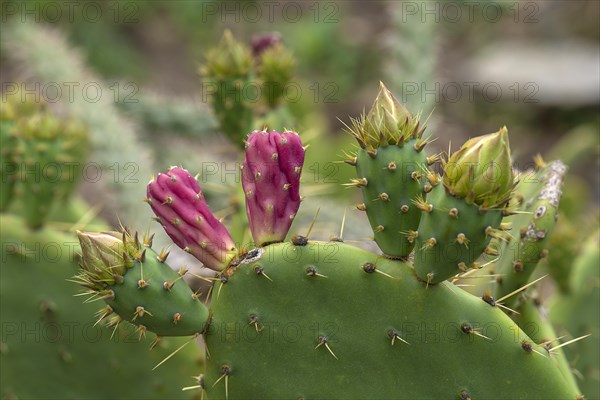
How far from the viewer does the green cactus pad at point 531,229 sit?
1.48 m

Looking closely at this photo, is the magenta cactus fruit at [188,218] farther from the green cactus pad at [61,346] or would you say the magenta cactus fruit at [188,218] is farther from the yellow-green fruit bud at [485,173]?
the green cactus pad at [61,346]

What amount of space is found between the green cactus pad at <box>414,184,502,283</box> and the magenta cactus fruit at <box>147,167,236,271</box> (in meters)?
0.32

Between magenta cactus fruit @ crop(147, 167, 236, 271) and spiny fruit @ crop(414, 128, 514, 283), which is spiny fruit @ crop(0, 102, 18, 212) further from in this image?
spiny fruit @ crop(414, 128, 514, 283)

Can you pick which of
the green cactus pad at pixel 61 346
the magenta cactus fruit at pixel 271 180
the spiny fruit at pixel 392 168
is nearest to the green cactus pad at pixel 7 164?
the green cactus pad at pixel 61 346

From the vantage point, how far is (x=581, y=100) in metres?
6.57

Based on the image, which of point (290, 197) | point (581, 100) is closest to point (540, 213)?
point (290, 197)

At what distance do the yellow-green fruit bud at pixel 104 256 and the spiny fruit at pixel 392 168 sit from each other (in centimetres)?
38

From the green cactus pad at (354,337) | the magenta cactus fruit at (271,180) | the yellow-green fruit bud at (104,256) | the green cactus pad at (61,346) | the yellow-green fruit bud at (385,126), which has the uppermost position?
the yellow-green fruit bud at (385,126)

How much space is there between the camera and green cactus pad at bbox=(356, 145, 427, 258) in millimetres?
1195

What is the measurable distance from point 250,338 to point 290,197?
242 millimetres

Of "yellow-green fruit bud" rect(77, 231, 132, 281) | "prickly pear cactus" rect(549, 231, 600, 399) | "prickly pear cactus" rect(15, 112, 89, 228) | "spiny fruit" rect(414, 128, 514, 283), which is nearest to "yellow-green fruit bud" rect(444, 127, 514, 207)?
"spiny fruit" rect(414, 128, 514, 283)

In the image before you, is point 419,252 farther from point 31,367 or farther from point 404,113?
point 31,367

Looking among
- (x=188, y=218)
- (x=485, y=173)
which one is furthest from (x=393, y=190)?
(x=188, y=218)

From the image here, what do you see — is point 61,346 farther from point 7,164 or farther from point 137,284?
point 137,284
